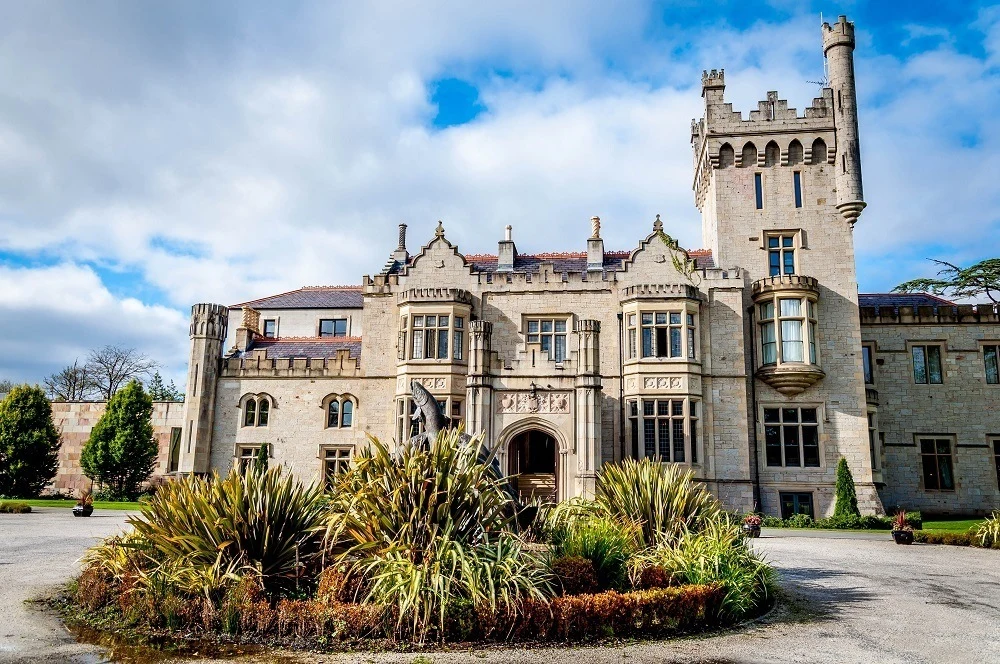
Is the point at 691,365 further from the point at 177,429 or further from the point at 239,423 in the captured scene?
the point at 177,429

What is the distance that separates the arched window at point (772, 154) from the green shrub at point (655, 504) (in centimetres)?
2306

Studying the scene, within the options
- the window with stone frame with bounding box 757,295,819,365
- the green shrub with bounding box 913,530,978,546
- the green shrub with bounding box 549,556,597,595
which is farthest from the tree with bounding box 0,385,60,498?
the green shrub with bounding box 913,530,978,546

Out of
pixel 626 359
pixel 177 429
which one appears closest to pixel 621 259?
pixel 626 359

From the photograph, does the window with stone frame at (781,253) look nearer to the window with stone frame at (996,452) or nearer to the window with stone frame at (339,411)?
the window with stone frame at (996,452)

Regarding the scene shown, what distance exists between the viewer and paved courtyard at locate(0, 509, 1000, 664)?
8516 mm

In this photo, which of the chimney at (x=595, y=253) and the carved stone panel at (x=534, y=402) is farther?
the chimney at (x=595, y=253)

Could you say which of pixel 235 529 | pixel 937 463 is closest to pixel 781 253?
pixel 937 463

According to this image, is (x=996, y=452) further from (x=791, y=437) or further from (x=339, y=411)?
(x=339, y=411)

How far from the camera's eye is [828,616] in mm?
10867

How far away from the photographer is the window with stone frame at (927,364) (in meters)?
32.9

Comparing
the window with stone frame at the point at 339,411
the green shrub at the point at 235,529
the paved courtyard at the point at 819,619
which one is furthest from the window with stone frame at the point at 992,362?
the green shrub at the point at 235,529

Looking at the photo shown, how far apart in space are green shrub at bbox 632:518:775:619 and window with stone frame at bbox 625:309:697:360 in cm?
1803

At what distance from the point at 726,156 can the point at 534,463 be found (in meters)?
16.2

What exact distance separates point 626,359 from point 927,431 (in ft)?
46.9
